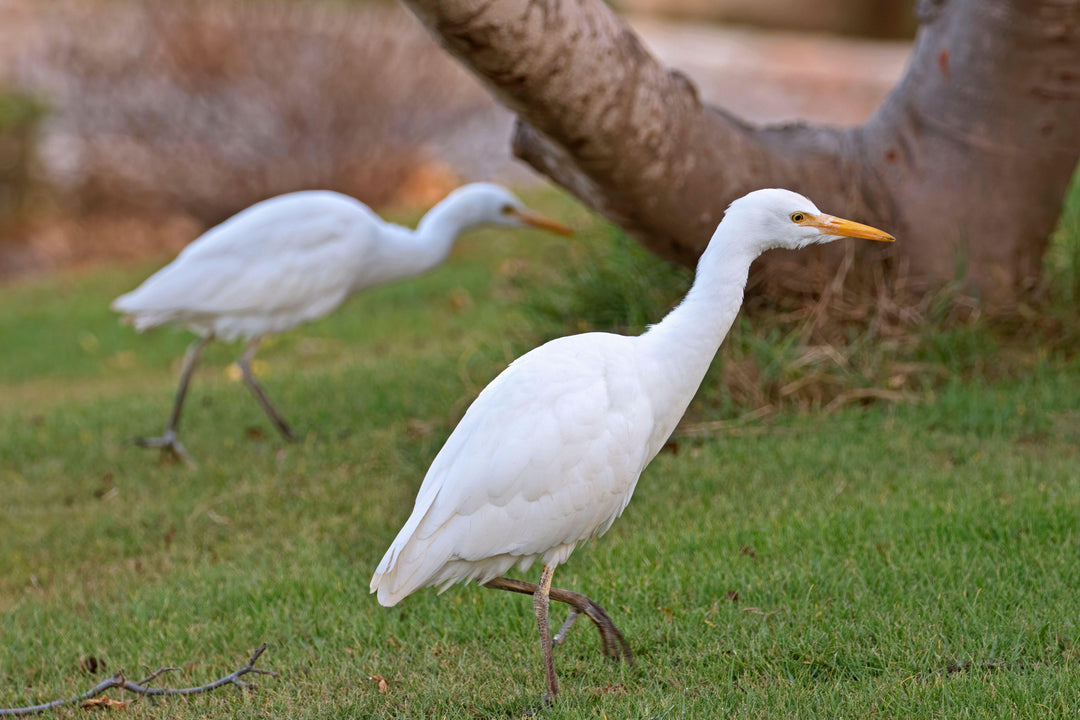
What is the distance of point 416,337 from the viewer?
26.8 feet

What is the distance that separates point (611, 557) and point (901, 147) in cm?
291

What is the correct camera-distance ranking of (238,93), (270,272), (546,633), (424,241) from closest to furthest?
1. (546,633)
2. (270,272)
3. (424,241)
4. (238,93)

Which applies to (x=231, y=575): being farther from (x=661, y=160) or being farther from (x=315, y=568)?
(x=661, y=160)

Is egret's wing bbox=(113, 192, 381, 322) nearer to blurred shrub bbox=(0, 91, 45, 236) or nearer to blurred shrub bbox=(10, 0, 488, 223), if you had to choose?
blurred shrub bbox=(10, 0, 488, 223)

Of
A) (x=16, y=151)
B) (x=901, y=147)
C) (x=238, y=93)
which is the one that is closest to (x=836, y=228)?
(x=901, y=147)

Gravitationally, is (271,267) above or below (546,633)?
below

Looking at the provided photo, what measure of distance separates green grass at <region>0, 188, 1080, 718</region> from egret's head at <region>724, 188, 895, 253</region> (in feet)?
3.68

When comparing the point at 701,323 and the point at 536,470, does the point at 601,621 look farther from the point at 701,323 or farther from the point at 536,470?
the point at 701,323

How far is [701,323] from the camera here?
3.41 m

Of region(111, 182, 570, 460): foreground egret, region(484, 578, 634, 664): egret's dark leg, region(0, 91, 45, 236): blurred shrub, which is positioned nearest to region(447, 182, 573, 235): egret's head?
region(111, 182, 570, 460): foreground egret

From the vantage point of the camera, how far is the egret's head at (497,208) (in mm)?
6719

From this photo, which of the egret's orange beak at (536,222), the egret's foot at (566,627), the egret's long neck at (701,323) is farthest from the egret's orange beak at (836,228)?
the egret's orange beak at (536,222)

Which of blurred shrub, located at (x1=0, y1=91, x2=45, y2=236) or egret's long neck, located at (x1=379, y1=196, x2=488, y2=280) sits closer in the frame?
egret's long neck, located at (x1=379, y1=196, x2=488, y2=280)

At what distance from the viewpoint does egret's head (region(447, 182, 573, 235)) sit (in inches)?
265
